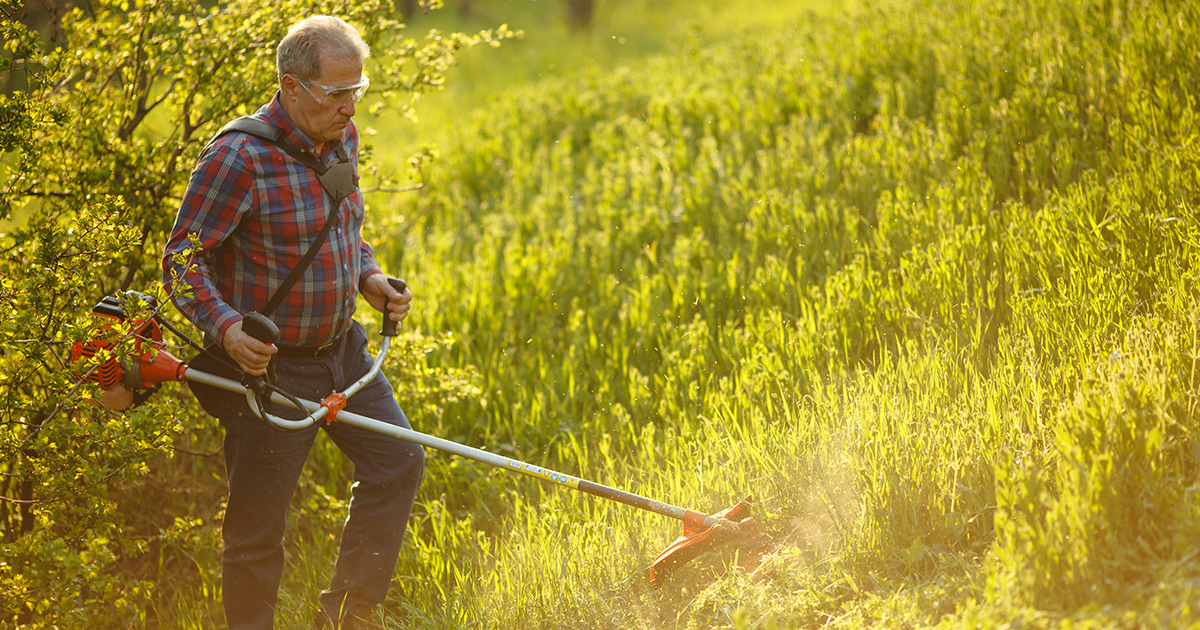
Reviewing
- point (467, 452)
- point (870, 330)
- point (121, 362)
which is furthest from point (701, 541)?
point (121, 362)

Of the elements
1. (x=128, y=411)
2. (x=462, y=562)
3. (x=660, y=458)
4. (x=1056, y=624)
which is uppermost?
(x=128, y=411)

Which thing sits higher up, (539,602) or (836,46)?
(836,46)

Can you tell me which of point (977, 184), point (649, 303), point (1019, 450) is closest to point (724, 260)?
point (649, 303)

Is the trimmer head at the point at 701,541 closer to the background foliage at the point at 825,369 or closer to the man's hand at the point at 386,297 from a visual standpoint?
the background foliage at the point at 825,369

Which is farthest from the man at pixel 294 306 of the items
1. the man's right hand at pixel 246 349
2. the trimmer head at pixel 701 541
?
the trimmer head at pixel 701 541

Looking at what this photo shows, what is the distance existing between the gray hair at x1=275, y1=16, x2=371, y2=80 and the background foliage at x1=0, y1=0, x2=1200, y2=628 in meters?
0.95

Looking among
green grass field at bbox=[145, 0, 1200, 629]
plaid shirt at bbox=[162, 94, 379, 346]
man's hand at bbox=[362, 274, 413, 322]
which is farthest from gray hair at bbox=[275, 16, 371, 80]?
green grass field at bbox=[145, 0, 1200, 629]

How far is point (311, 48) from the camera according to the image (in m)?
2.96

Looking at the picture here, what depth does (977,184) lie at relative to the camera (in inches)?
187

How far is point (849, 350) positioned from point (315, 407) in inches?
103

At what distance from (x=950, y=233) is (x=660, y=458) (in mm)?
2057

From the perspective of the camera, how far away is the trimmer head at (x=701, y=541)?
320 centimetres

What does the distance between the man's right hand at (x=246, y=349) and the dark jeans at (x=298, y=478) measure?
13.2 inches

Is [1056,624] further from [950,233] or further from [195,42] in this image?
[195,42]
